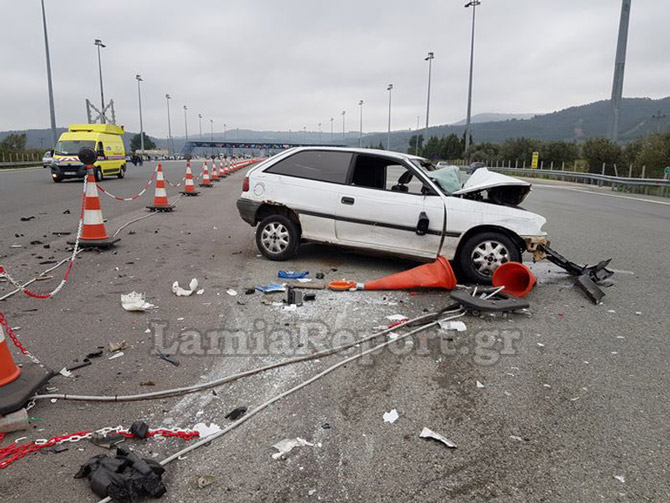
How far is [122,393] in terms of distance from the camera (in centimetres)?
327

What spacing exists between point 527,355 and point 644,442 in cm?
124

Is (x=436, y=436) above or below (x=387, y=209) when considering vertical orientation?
below

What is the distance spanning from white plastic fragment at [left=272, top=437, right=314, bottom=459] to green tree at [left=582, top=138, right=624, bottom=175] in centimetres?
4210

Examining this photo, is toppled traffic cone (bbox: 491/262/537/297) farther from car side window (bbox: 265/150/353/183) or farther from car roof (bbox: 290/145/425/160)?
car side window (bbox: 265/150/353/183)

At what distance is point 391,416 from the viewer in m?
3.07

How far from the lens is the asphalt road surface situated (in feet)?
8.15

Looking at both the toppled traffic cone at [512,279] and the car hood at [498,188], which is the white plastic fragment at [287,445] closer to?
the toppled traffic cone at [512,279]

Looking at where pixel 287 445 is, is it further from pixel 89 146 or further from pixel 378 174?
pixel 89 146

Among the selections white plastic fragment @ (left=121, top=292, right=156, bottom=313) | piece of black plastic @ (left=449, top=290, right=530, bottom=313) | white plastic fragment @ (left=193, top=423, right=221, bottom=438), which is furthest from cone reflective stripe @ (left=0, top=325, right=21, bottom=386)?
piece of black plastic @ (left=449, top=290, right=530, bottom=313)

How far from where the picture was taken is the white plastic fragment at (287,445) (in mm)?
2681

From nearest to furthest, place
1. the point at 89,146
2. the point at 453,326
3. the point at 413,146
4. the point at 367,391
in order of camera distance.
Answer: the point at 367,391 < the point at 453,326 < the point at 89,146 < the point at 413,146

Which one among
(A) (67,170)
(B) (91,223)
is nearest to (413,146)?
(A) (67,170)

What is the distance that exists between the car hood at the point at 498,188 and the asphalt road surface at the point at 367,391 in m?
1.22

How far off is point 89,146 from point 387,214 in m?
20.7
